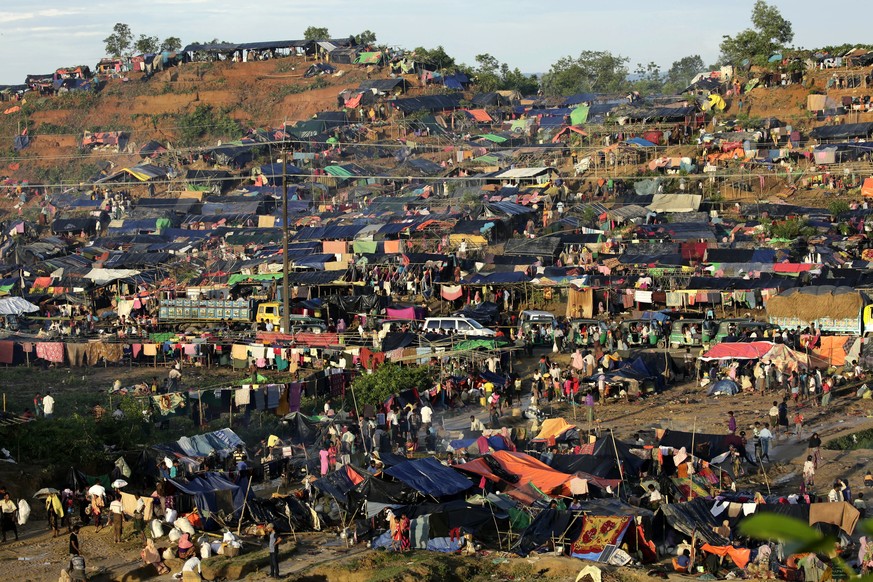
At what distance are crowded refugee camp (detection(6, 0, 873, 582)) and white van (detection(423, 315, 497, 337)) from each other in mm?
112

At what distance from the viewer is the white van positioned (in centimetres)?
2845

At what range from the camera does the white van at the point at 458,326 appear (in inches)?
1120

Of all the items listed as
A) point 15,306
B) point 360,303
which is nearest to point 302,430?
point 360,303

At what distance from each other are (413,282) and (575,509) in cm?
2004

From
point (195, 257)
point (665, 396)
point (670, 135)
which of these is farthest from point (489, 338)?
point (670, 135)

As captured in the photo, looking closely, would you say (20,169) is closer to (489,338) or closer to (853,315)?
(489,338)

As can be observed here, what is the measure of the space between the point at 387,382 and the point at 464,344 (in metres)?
3.58

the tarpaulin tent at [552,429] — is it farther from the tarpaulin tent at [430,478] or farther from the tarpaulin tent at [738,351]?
the tarpaulin tent at [738,351]

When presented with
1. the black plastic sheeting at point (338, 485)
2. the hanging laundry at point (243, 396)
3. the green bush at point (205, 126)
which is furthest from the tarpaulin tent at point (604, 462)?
the green bush at point (205, 126)

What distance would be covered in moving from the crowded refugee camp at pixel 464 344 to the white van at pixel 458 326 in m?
0.11

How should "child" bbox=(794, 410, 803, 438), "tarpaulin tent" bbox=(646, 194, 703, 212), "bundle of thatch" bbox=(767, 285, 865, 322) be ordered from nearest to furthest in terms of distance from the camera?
"child" bbox=(794, 410, 803, 438) → "bundle of thatch" bbox=(767, 285, 865, 322) → "tarpaulin tent" bbox=(646, 194, 703, 212)

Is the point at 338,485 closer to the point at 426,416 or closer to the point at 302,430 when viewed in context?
the point at 302,430

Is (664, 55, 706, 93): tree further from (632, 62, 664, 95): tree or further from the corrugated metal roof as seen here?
the corrugated metal roof

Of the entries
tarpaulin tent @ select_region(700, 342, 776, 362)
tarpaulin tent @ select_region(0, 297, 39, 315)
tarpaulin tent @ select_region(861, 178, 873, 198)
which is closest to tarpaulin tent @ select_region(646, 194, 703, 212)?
tarpaulin tent @ select_region(861, 178, 873, 198)
